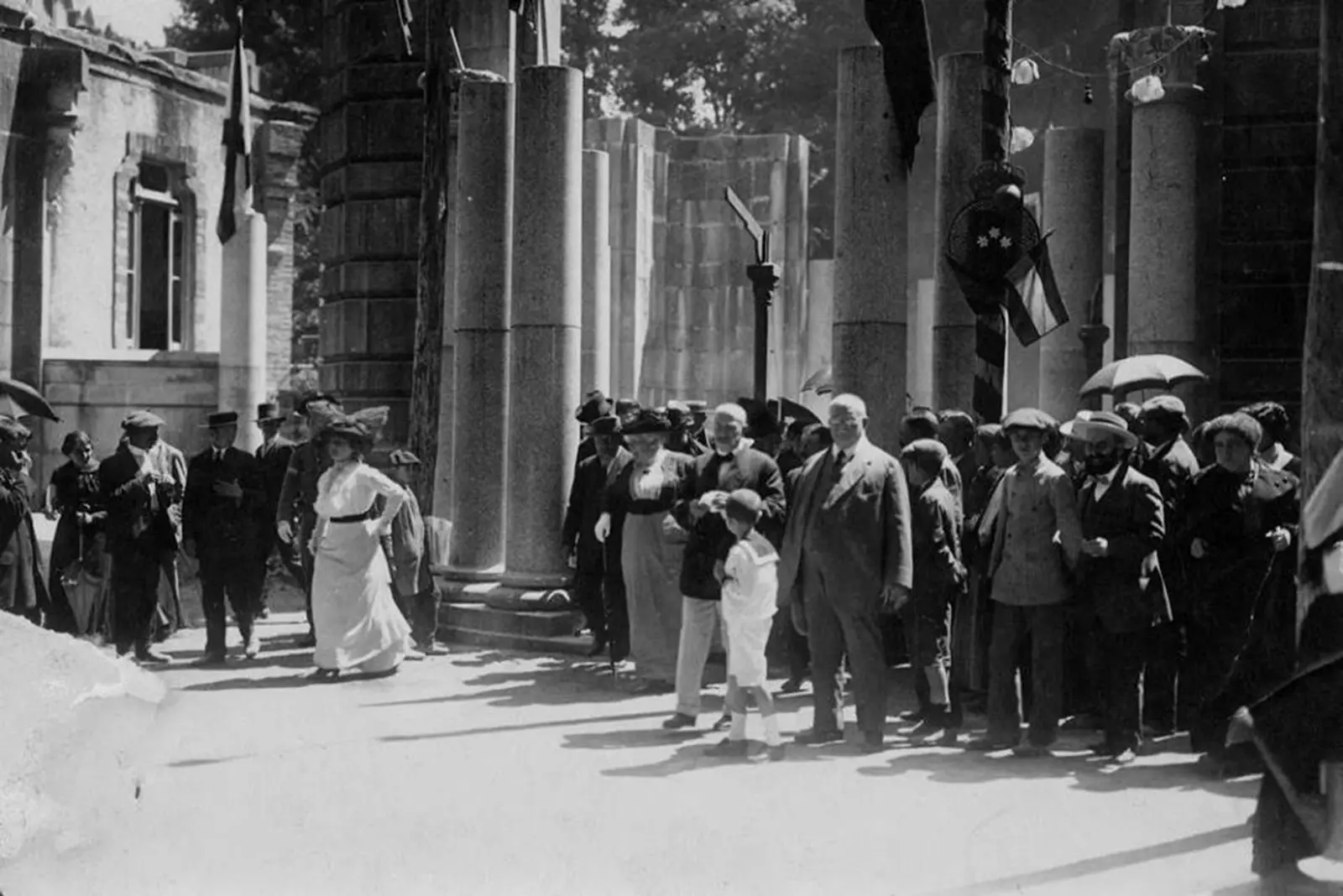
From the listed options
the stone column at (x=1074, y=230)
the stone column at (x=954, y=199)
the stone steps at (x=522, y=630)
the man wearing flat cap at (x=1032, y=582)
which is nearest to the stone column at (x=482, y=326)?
the stone steps at (x=522, y=630)

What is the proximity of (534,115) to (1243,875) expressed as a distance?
8018mm

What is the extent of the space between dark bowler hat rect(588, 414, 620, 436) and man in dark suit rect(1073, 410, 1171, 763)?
418 centimetres

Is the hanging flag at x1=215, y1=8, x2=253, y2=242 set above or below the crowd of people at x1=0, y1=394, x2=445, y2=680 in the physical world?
above

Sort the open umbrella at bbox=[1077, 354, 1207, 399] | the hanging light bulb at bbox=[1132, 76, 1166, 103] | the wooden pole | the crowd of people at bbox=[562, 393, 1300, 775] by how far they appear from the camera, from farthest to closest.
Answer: the hanging light bulb at bbox=[1132, 76, 1166, 103], the open umbrella at bbox=[1077, 354, 1207, 399], the crowd of people at bbox=[562, 393, 1300, 775], the wooden pole

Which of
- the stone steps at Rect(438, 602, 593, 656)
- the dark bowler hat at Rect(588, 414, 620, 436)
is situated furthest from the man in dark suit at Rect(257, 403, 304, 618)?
the dark bowler hat at Rect(588, 414, 620, 436)

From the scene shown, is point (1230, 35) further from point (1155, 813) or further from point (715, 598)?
point (1155, 813)

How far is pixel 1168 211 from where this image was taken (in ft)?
42.7

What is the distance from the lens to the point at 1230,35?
13344 mm

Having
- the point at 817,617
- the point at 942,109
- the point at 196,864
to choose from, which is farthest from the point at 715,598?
the point at 942,109

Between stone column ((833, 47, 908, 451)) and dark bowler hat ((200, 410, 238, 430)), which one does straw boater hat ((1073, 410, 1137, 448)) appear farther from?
dark bowler hat ((200, 410, 238, 430))

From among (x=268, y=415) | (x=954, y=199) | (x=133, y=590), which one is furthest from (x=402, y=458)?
(x=954, y=199)

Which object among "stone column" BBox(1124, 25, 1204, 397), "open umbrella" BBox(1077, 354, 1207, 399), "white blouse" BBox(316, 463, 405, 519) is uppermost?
"stone column" BBox(1124, 25, 1204, 397)

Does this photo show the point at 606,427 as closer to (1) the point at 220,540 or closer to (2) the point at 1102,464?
(1) the point at 220,540

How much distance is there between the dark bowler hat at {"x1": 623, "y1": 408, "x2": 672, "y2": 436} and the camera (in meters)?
10.4
